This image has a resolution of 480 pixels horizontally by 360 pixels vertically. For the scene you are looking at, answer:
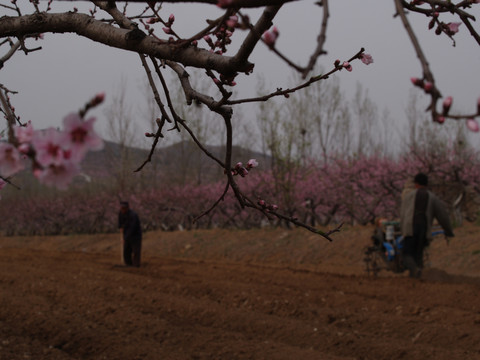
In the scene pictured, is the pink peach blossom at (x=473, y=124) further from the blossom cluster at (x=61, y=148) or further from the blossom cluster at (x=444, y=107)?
the blossom cluster at (x=61, y=148)

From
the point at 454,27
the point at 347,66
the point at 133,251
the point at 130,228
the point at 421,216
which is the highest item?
the point at 454,27

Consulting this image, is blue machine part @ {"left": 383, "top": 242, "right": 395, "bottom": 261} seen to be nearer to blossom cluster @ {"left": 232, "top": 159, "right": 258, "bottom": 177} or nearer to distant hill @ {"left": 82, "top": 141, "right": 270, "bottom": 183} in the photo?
blossom cluster @ {"left": 232, "top": 159, "right": 258, "bottom": 177}

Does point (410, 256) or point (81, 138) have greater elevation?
point (81, 138)

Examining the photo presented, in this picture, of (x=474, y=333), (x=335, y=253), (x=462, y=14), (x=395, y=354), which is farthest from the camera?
(x=335, y=253)

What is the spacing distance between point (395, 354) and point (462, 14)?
119 inches

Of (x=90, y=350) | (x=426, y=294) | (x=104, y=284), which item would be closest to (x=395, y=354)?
(x=90, y=350)

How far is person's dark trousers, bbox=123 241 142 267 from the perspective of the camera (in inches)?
448

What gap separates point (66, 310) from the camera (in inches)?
231

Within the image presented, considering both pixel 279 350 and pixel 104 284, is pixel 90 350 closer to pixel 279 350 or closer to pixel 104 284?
pixel 279 350

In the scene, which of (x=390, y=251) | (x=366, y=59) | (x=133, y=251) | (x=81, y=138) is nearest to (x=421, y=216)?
(x=390, y=251)

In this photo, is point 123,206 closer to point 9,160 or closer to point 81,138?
point 9,160

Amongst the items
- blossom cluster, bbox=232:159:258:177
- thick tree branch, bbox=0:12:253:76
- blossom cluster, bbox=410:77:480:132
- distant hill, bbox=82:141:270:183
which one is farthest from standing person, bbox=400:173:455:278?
distant hill, bbox=82:141:270:183

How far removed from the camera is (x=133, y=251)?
456 inches

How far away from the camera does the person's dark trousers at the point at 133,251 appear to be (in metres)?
11.4
